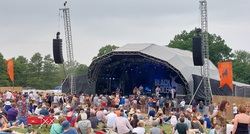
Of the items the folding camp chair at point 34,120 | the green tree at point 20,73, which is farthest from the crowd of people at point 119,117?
the green tree at point 20,73

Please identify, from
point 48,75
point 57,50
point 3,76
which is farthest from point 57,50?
point 48,75

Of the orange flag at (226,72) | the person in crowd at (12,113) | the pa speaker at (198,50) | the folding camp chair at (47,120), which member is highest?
the pa speaker at (198,50)

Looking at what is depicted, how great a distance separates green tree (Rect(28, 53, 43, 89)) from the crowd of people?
56.2 meters

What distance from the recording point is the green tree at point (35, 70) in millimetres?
86438

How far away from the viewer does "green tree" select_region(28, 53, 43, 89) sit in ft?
284

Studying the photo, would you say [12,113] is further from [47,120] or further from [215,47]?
[215,47]

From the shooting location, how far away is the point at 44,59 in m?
93.1

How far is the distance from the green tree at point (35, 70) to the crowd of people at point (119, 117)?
184 ft

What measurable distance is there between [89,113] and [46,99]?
471 inches

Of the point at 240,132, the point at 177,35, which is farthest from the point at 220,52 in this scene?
the point at 240,132

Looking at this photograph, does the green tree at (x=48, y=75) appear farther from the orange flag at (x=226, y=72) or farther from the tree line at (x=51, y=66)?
the orange flag at (x=226, y=72)

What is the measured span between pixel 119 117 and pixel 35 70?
77460 mm

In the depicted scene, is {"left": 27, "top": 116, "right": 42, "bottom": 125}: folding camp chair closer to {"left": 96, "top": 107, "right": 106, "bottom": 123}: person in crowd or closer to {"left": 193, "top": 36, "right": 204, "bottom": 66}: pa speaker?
{"left": 96, "top": 107, "right": 106, "bottom": 123}: person in crowd

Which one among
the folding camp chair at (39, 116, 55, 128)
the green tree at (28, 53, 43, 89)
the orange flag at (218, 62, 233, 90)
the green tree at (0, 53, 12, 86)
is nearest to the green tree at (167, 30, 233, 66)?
the green tree at (28, 53, 43, 89)
